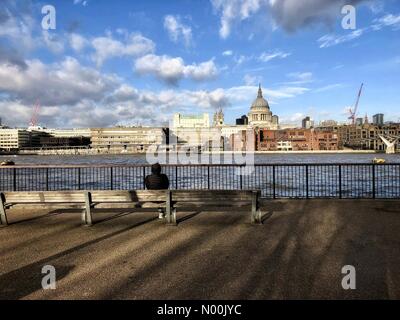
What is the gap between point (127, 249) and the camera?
6902 millimetres

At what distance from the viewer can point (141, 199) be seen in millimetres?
8766

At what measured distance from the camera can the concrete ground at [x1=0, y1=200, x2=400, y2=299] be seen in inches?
196

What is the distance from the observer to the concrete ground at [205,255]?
498cm

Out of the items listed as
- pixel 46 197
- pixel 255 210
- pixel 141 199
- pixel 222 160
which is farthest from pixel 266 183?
pixel 222 160

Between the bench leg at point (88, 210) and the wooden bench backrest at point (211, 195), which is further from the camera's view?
the bench leg at point (88, 210)

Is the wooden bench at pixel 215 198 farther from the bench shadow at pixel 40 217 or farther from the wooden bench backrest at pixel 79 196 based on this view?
the bench shadow at pixel 40 217

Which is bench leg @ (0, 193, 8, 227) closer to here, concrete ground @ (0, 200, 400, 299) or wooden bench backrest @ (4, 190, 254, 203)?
wooden bench backrest @ (4, 190, 254, 203)

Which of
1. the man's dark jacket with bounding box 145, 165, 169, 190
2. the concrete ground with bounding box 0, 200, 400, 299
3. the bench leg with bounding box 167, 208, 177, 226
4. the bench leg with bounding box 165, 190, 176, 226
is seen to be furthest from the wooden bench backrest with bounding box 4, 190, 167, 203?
the man's dark jacket with bounding box 145, 165, 169, 190

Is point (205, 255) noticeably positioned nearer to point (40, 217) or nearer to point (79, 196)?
point (79, 196)

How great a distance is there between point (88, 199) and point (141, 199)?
51.2 inches

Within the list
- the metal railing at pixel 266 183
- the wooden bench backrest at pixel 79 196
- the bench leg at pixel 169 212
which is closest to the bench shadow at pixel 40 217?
the wooden bench backrest at pixel 79 196

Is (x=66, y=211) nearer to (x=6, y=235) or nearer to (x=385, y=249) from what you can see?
(x=6, y=235)

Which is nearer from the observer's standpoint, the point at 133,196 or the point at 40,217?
the point at 133,196
